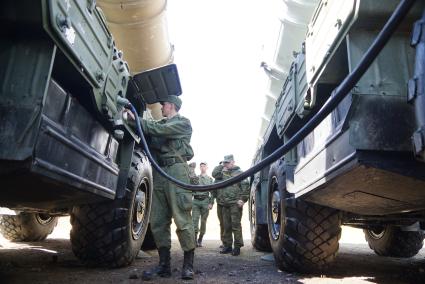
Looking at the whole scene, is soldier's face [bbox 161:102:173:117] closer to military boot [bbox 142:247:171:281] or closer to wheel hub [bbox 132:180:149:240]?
wheel hub [bbox 132:180:149:240]

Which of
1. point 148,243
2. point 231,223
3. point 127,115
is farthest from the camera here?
point 231,223

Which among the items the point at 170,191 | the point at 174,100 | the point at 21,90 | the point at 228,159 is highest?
the point at 228,159

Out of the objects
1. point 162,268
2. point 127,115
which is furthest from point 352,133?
point 162,268

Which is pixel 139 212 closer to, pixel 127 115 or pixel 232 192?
pixel 127 115

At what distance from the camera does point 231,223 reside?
615cm

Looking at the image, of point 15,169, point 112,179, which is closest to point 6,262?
point 112,179

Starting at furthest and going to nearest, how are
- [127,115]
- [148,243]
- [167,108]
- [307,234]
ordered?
[148,243], [167,108], [127,115], [307,234]

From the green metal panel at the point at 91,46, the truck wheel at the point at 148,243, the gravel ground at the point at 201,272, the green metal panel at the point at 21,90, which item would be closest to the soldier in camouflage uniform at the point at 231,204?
the truck wheel at the point at 148,243

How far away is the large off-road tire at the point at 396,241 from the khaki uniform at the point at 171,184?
2691mm

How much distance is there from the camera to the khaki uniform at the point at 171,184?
329 cm

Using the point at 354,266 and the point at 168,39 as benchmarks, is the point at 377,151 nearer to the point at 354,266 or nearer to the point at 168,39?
the point at 354,266

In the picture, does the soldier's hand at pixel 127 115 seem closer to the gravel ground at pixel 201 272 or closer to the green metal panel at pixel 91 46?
the green metal panel at pixel 91 46

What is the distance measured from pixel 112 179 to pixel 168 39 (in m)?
2.19

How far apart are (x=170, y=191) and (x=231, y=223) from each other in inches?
119
